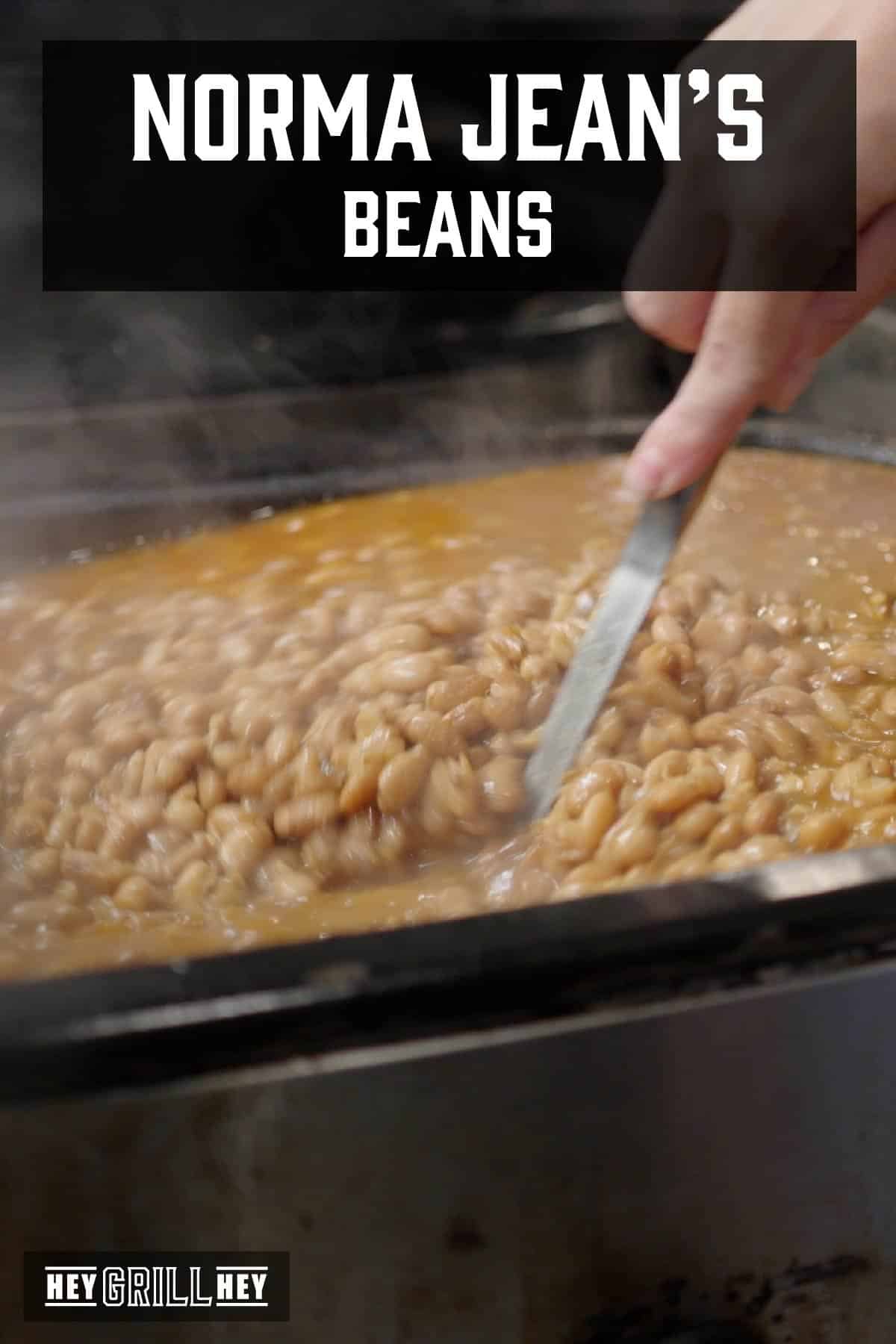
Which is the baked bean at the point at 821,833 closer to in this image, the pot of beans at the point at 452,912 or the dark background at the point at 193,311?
the pot of beans at the point at 452,912

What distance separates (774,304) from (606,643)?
39 cm

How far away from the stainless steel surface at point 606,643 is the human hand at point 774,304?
6 cm

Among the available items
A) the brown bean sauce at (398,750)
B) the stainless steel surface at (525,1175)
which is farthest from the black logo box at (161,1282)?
the brown bean sauce at (398,750)

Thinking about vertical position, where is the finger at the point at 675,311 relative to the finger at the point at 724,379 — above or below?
above

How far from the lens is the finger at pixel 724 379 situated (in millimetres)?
1141

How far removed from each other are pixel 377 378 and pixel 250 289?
34 centimetres

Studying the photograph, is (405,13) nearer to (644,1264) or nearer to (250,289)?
(250,289)

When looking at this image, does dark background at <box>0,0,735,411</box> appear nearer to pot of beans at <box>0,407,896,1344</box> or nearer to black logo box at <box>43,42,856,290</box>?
black logo box at <box>43,42,856,290</box>

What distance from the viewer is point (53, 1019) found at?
0.78 metres

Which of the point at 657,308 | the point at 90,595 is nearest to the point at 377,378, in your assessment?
the point at 90,595

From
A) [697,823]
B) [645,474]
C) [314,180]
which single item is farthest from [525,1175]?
[314,180]

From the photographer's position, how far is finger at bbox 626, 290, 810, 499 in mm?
1141

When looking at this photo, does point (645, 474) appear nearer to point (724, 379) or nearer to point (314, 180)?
point (724, 379)

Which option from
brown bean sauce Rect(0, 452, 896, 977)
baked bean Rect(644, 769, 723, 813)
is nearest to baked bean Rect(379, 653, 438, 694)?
brown bean sauce Rect(0, 452, 896, 977)
